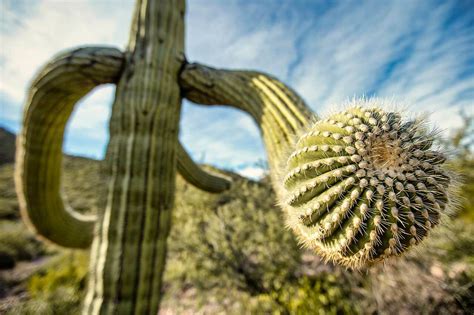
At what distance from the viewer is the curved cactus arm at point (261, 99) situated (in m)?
1.46

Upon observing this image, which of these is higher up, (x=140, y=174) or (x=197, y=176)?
(x=197, y=176)

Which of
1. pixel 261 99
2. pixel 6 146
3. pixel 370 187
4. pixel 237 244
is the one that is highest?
pixel 6 146

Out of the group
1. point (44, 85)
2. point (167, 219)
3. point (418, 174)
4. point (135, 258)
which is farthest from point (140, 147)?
point (418, 174)

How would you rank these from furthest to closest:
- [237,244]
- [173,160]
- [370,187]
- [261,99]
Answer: [237,244] < [173,160] < [261,99] < [370,187]

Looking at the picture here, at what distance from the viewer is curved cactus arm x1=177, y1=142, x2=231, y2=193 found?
2670mm

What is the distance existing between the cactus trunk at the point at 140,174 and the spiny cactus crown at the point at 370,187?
45.3 inches

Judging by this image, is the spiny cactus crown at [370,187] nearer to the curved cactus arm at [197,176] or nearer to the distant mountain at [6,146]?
the curved cactus arm at [197,176]

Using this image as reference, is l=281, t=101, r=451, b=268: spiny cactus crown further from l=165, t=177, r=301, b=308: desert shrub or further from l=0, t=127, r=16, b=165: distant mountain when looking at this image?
l=0, t=127, r=16, b=165: distant mountain

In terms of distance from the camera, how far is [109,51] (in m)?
1.91

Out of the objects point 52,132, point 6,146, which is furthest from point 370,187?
point 6,146

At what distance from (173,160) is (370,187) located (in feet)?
4.66

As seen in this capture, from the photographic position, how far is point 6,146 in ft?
71.0

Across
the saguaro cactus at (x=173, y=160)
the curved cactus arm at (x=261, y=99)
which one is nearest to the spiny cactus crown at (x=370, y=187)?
the saguaro cactus at (x=173, y=160)

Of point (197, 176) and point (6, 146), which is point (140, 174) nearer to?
point (197, 176)
